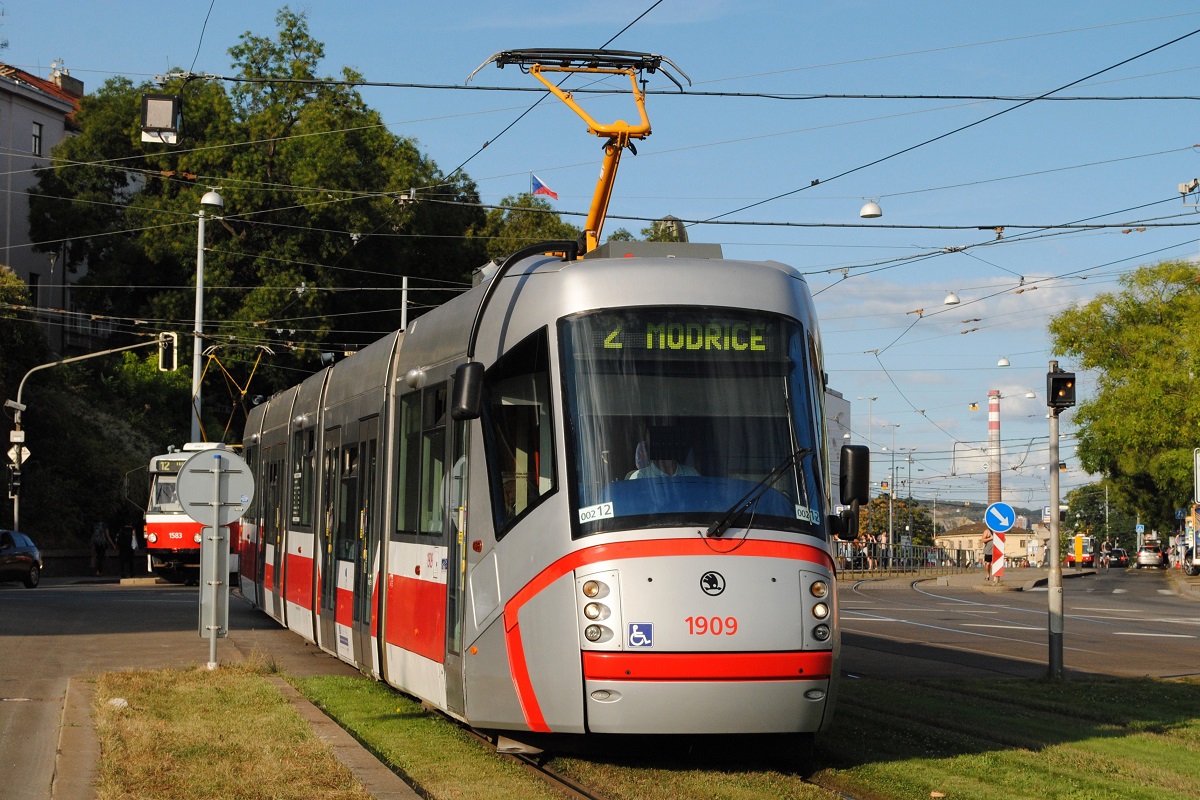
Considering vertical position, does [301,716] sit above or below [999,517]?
below

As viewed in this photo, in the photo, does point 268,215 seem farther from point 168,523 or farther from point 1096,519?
point 1096,519

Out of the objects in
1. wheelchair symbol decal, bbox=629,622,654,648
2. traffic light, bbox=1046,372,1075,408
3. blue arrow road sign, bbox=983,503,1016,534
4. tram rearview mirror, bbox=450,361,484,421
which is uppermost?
traffic light, bbox=1046,372,1075,408

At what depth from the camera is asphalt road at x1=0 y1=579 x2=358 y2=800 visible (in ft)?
35.7

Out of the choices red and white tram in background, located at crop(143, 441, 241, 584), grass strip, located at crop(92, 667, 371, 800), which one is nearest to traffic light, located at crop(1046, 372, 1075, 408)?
grass strip, located at crop(92, 667, 371, 800)

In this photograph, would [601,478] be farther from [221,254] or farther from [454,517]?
[221,254]

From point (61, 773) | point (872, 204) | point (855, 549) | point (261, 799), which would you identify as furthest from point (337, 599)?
point (855, 549)

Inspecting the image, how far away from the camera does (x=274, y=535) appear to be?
68.6 feet

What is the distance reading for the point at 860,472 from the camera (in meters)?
9.98

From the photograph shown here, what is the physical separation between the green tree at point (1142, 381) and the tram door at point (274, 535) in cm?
4670

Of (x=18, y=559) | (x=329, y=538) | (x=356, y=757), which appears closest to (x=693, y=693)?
(x=356, y=757)

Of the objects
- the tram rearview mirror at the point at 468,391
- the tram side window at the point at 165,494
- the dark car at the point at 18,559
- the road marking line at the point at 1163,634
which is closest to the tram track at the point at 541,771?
the tram rearview mirror at the point at 468,391

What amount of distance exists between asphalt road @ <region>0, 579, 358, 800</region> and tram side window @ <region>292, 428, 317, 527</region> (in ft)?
5.44

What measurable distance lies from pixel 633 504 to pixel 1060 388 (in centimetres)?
788

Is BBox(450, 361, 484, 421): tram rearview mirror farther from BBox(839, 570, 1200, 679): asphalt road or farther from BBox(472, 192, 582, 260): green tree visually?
BBox(472, 192, 582, 260): green tree
